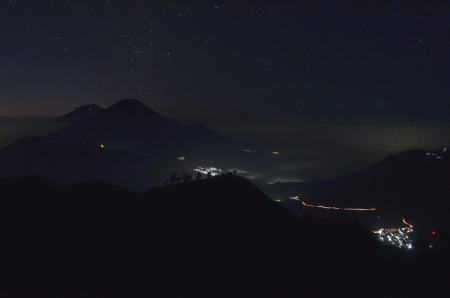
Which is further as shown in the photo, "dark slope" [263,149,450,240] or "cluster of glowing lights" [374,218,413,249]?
"dark slope" [263,149,450,240]

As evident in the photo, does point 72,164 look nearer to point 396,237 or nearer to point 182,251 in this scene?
→ point 396,237

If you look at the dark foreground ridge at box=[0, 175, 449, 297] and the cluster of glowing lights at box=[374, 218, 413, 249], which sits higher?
the dark foreground ridge at box=[0, 175, 449, 297]

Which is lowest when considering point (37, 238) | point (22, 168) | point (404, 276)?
point (404, 276)

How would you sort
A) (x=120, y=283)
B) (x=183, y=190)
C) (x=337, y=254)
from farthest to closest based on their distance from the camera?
(x=183, y=190)
(x=337, y=254)
(x=120, y=283)

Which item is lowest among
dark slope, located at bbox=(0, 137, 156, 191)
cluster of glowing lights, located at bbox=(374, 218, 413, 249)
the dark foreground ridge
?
cluster of glowing lights, located at bbox=(374, 218, 413, 249)

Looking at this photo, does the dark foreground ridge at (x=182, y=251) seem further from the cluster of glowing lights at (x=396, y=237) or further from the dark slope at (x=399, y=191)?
the dark slope at (x=399, y=191)

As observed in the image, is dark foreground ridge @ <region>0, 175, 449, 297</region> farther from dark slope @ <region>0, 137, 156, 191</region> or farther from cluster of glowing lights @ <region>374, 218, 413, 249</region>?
dark slope @ <region>0, 137, 156, 191</region>

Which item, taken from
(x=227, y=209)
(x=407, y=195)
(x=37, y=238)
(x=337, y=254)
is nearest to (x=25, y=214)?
(x=37, y=238)

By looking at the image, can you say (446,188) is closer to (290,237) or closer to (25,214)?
(290,237)

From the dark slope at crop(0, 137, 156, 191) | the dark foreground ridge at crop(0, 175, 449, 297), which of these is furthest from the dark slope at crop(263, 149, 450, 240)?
the dark slope at crop(0, 137, 156, 191)
